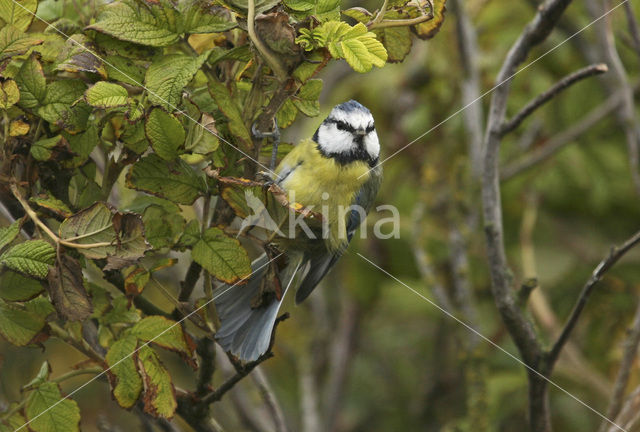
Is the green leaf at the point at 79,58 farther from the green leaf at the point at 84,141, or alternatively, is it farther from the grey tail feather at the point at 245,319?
the grey tail feather at the point at 245,319

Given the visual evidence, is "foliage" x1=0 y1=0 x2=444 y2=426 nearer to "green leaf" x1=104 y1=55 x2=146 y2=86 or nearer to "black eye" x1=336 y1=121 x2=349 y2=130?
"green leaf" x1=104 y1=55 x2=146 y2=86

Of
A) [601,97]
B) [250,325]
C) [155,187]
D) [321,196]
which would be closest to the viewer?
[155,187]

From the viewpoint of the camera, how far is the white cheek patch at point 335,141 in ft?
5.26

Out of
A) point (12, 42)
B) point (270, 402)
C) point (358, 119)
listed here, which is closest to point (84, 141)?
point (12, 42)

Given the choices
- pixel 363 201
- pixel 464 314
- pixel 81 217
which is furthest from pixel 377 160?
pixel 81 217

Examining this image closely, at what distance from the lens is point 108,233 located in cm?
89

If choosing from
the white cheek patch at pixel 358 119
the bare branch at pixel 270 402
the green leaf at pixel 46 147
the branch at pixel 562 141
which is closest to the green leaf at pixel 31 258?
the green leaf at pixel 46 147

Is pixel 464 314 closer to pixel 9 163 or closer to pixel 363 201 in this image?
pixel 363 201

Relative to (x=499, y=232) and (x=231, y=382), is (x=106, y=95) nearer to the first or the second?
(x=231, y=382)

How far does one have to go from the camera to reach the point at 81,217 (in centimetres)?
88

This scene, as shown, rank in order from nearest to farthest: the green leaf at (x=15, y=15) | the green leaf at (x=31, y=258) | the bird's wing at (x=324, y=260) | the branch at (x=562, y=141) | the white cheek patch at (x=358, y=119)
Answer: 1. the green leaf at (x=31, y=258)
2. the green leaf at (x=15, y=15)
3. the bird's wing at (x=324, y=260)
4. the white cheek patch at (x=358, y=119)
5. the branch at (x=562, y=141)

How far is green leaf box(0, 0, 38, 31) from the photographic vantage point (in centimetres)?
93

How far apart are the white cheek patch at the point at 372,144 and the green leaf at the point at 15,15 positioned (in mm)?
856

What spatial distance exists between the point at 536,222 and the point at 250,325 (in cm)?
163
